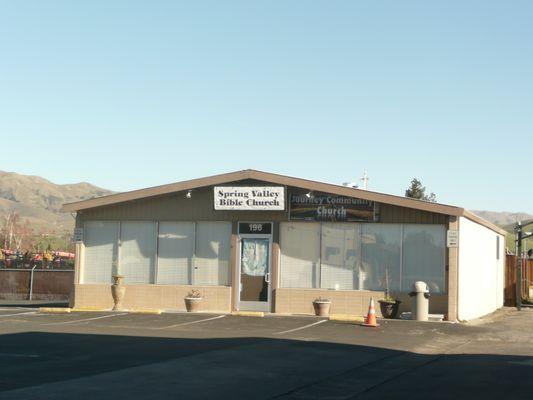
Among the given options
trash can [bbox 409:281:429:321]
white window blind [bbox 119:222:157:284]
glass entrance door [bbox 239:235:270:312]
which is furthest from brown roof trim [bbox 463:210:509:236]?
white window blind [bbox 119:222:157:284]

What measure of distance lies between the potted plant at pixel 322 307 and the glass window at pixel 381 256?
1.25 meters

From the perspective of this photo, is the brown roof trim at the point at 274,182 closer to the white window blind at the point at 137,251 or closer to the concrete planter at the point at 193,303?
the white window blind at the point at 137,251

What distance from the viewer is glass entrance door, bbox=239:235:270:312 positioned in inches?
961

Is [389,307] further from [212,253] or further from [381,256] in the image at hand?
[212,253]

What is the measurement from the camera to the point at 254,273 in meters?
24.6

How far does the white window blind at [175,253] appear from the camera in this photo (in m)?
25.2

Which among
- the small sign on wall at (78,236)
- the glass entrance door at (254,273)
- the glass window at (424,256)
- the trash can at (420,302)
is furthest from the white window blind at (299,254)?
the small sign on wall at (78,236)

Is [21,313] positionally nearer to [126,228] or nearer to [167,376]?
[126,228]

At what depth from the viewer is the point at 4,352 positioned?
46.6 feet

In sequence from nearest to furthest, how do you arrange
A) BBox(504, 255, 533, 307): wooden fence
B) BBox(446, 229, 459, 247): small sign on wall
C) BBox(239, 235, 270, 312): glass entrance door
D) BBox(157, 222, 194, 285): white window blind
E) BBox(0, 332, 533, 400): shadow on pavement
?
BBox(0, 332, 533, 400): shadow on pavement
BBox(446, 229, 459, 247): small sign on wall
BBox(239, 235, 270, 312): glass entrance door
BBox(157, 222, 194, 285): white window blind
BBox(504, 255, 533, 307): wooden fence

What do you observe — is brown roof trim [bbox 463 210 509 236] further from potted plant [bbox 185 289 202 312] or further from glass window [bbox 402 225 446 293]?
potted plant [bbox 185 289 202 312]

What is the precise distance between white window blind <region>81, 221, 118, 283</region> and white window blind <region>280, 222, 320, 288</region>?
577 centimetres

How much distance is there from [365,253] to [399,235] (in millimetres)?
1181

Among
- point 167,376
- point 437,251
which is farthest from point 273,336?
point 437,251
